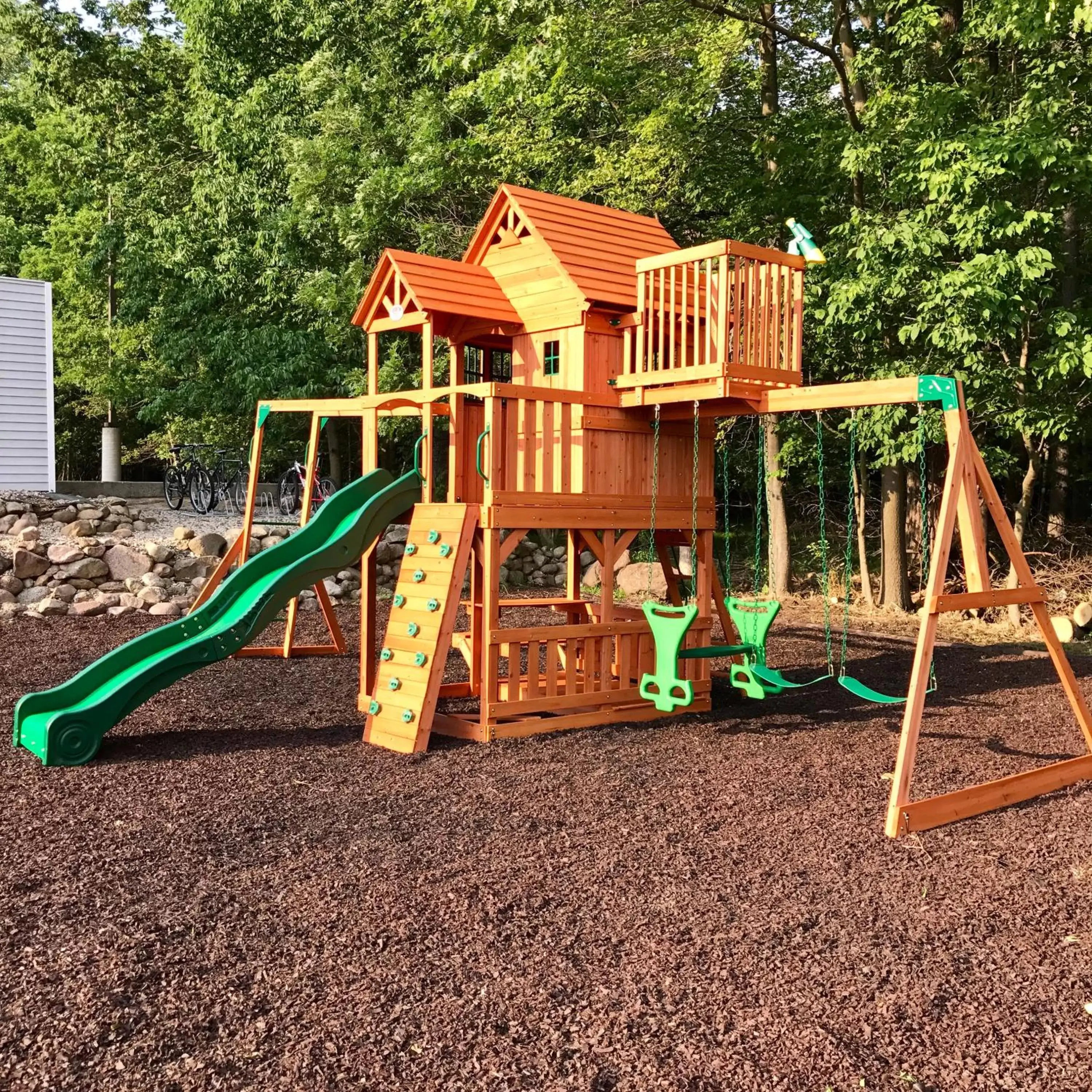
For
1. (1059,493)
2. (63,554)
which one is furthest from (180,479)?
(1059,493)

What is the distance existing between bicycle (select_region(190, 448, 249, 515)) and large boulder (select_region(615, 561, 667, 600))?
6066mm

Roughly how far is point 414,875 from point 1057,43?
39.7 ft

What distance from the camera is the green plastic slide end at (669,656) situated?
7.16m

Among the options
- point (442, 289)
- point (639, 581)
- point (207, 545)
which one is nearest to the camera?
point (442, 289)

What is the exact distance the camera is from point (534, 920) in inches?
165

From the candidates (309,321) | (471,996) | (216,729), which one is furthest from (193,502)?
(471,996)

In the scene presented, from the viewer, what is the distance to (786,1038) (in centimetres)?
327

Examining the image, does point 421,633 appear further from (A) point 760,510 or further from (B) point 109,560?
(B) point 109,560

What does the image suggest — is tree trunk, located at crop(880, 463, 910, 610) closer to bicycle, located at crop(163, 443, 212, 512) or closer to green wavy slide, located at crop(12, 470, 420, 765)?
green wavy slide, located at crop(12, 470, 420, 765)

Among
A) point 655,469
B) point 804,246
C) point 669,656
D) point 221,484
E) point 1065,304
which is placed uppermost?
point 1065,304

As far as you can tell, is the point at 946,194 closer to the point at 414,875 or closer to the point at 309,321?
the point at 414,875

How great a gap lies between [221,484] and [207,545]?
14.8 ft

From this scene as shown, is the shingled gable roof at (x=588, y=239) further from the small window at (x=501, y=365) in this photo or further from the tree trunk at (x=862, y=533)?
the tree trunk at (x=862, y=533)

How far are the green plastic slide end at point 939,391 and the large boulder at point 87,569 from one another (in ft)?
37.0
